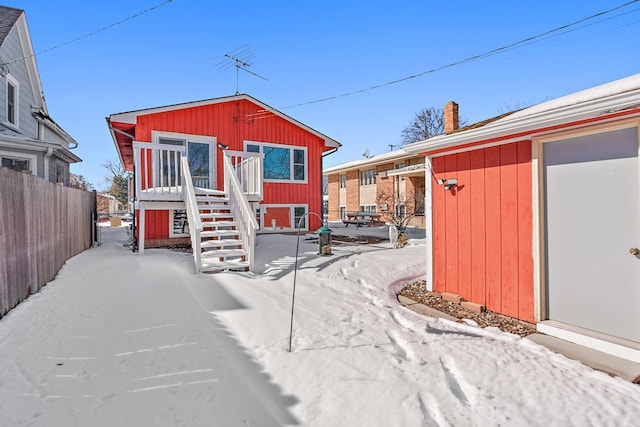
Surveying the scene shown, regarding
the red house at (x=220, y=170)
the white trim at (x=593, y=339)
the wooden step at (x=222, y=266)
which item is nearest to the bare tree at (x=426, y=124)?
the red house at (x=220, y=170)

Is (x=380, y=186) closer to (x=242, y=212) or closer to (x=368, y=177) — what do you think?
(x=368, y=177)

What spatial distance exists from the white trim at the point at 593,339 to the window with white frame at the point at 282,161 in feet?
29.3

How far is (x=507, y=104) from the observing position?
22.1m

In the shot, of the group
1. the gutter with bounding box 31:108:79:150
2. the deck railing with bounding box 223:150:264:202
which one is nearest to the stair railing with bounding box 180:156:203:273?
the deck railing with bounding box 223:150:264:202

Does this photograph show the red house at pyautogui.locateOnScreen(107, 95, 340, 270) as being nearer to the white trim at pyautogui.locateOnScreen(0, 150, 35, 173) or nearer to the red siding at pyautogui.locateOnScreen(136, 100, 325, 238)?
the red siding at pyautogui.locateOnScreen(136, 100, 325, 238)

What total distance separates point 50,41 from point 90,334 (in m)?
10.4

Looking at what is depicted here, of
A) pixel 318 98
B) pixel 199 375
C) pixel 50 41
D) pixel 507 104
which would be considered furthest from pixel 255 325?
pixel 507 104

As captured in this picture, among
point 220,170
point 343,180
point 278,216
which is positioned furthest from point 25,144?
point 343,180

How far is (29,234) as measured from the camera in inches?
165

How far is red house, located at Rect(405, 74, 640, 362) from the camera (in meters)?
3.16

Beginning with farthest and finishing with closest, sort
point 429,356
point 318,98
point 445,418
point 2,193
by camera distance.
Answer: point 318,98 < point 2,193 < point 429,356 < point 445,418

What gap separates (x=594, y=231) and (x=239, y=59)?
11619mm

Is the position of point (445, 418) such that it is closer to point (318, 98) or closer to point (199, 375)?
point (199, 375)

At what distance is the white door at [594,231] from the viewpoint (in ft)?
10.3
